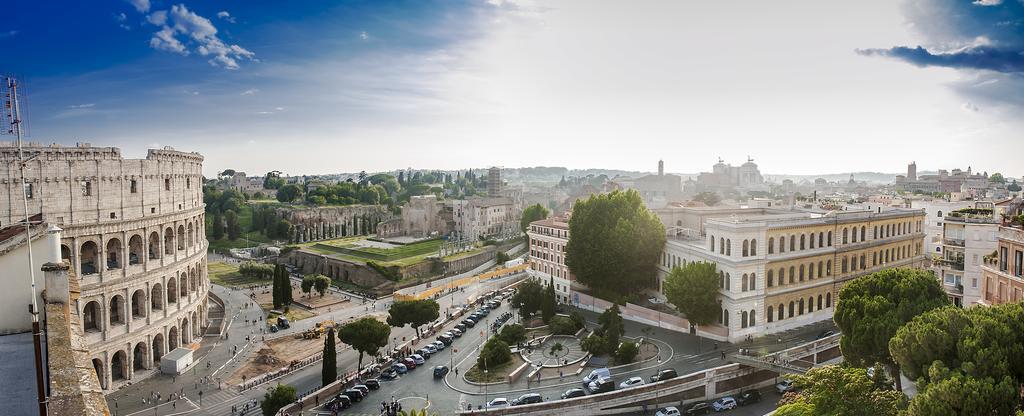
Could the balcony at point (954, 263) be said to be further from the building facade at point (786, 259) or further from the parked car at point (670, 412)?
the parked car at point (670, 412)

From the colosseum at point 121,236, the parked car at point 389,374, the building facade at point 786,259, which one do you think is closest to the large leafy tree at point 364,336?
the parked car at point 389,374

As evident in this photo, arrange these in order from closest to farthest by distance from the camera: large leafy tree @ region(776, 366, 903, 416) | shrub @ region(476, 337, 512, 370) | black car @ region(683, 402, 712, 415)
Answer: large leafy tree @ region(776, 366, 903, 416) < black car @ region(683, 402, 712, 415) < shrub @ region(476, 337, 512, 370)

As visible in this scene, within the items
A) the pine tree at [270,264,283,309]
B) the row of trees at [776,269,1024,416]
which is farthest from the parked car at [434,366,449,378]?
the pine tree at [270,264,283,309]

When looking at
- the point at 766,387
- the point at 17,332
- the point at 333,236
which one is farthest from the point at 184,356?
the point at 333,236

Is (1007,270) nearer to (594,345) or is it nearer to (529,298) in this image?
(594,345)

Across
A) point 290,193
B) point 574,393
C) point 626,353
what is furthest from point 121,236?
point 290,193

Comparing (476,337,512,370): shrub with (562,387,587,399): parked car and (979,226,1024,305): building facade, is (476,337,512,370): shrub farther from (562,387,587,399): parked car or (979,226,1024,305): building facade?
(979,226,1024,305): building facade
